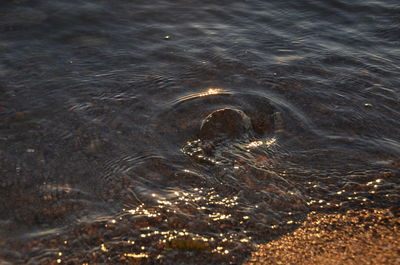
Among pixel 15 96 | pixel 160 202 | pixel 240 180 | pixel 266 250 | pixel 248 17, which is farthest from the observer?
pixel 248 17

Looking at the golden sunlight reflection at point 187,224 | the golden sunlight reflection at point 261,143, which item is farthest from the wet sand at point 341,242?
the golden sunlight reflection at point 261,143

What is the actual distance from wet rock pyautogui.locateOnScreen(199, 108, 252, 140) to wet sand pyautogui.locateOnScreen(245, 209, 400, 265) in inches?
57.1

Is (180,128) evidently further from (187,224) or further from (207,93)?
(187,224)

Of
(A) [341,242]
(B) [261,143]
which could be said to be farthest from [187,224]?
(B) [261,143]

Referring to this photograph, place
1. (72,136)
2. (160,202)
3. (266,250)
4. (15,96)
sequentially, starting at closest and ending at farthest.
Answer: (266,250) → (160,202) → (72,136) → (15,96)

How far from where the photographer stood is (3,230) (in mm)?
3707

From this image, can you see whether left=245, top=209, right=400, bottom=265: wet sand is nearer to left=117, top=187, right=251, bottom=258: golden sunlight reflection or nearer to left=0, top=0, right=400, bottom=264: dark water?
left=0, top=0, right=400, bottom=264: dark water

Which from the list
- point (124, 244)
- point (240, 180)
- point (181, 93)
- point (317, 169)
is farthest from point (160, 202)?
point (181, 93)

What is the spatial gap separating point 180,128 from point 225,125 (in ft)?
1.79

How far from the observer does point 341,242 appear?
3633 millimetres

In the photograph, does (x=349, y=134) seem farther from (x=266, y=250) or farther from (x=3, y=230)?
(x=3, y=230)

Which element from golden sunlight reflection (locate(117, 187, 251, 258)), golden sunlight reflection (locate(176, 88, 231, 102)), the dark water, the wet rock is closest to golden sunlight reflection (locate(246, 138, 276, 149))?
the dark water

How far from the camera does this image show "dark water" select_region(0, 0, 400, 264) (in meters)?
3.79

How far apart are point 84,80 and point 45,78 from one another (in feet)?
1.78
